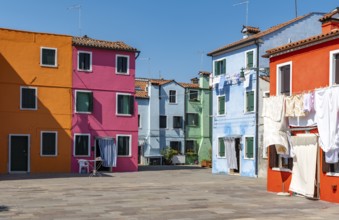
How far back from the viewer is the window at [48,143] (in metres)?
31.9

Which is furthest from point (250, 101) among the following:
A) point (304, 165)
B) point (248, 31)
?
point (304, 165)

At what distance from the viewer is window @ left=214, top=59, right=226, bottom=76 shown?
35.4 m

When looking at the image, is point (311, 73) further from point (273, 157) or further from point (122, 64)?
point (122, 64)

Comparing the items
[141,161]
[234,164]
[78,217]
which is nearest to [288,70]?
[78,217]

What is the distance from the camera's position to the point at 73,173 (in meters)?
31.9

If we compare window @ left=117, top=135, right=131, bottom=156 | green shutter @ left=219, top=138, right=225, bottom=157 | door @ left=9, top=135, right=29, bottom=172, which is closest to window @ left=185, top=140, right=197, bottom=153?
green shutter @ left=219, top=138, right=225, bottom=157

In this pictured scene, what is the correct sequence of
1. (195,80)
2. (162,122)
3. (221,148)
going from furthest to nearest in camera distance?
(195,80)
(162,122)
(221,148)

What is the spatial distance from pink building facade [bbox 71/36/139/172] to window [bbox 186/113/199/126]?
55.8 feet

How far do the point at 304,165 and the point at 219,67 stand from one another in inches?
728

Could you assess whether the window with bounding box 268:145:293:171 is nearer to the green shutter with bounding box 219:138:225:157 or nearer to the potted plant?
the green shutter with bounding box 219:138:225:157

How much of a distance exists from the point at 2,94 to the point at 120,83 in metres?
8.13

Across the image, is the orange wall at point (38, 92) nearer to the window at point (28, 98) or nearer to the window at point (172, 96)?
the window at point (28, 98)

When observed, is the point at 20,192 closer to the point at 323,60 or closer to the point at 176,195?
the point at 176,195

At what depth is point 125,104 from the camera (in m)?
35.2
